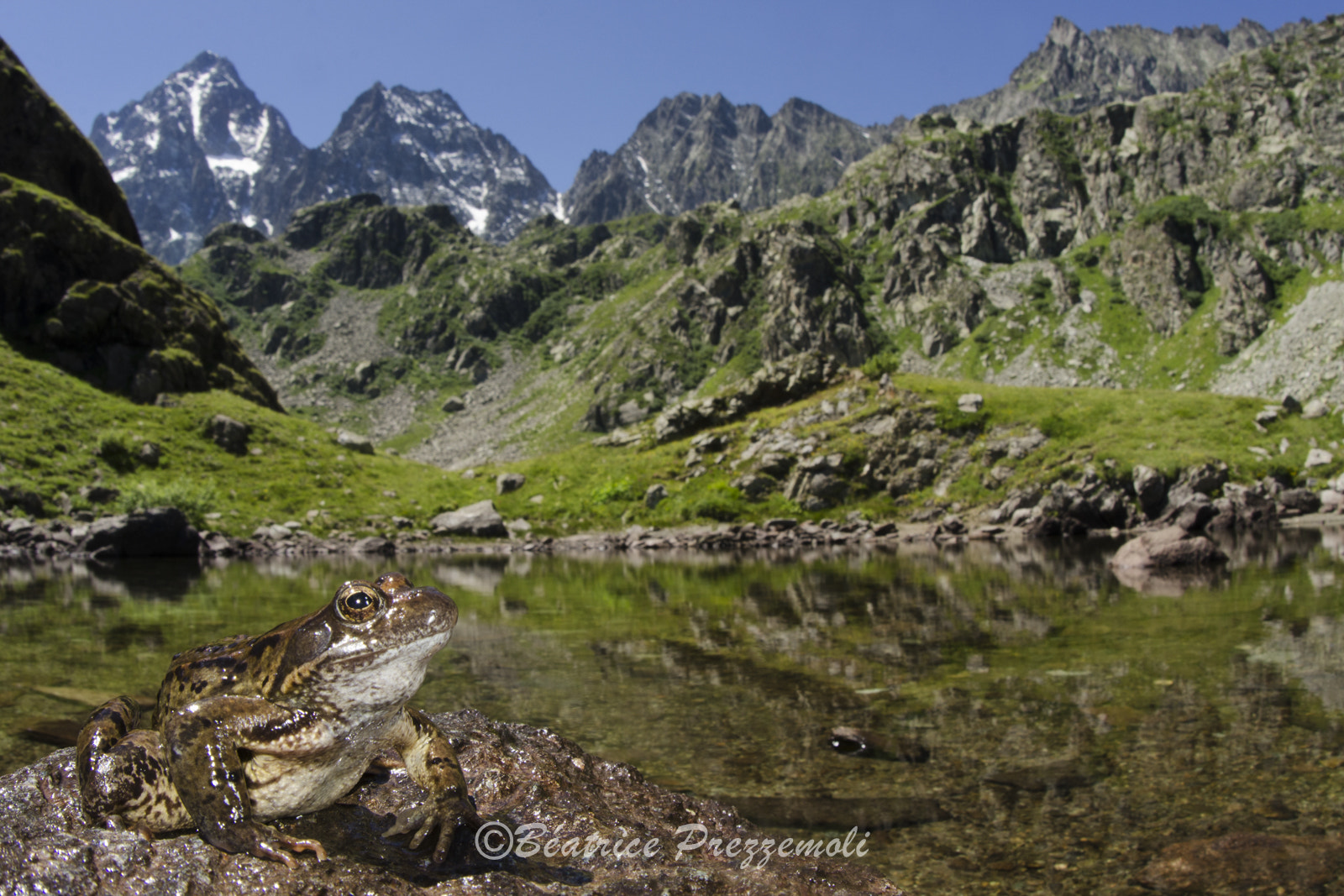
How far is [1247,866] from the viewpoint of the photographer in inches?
320

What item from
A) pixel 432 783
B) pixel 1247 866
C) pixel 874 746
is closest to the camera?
pixel 432 783

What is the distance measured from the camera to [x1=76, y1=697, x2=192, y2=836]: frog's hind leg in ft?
14.9

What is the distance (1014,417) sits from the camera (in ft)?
254

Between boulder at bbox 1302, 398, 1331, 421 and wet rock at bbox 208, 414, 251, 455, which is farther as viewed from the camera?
wet rock at bbox 208, 414, 251, 455

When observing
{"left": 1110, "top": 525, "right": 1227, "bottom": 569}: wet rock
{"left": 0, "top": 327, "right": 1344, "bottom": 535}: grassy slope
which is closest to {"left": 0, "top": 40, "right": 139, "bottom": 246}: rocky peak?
{"left": 0, "top": 327, "right": 1344, "bottom": 535}: grassy slope

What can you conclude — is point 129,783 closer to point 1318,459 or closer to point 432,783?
point 432,783

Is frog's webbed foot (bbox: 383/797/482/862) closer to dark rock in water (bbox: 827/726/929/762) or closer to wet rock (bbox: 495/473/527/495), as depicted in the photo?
dark rock in water (bbox: 827/726/929/762)

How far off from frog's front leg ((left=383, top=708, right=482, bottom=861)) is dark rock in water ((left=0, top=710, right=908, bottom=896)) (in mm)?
130

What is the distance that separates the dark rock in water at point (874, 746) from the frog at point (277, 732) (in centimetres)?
908

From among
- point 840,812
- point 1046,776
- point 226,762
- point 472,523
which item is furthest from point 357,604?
point 472,523

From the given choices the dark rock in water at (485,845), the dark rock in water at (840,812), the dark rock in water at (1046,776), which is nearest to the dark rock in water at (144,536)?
the dark rock in water at (485,845)

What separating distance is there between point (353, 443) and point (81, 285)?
3500 cm

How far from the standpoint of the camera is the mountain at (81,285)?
273ft

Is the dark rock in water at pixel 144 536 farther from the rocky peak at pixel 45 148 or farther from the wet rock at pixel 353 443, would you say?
the rocky peak at pixel 45 148
